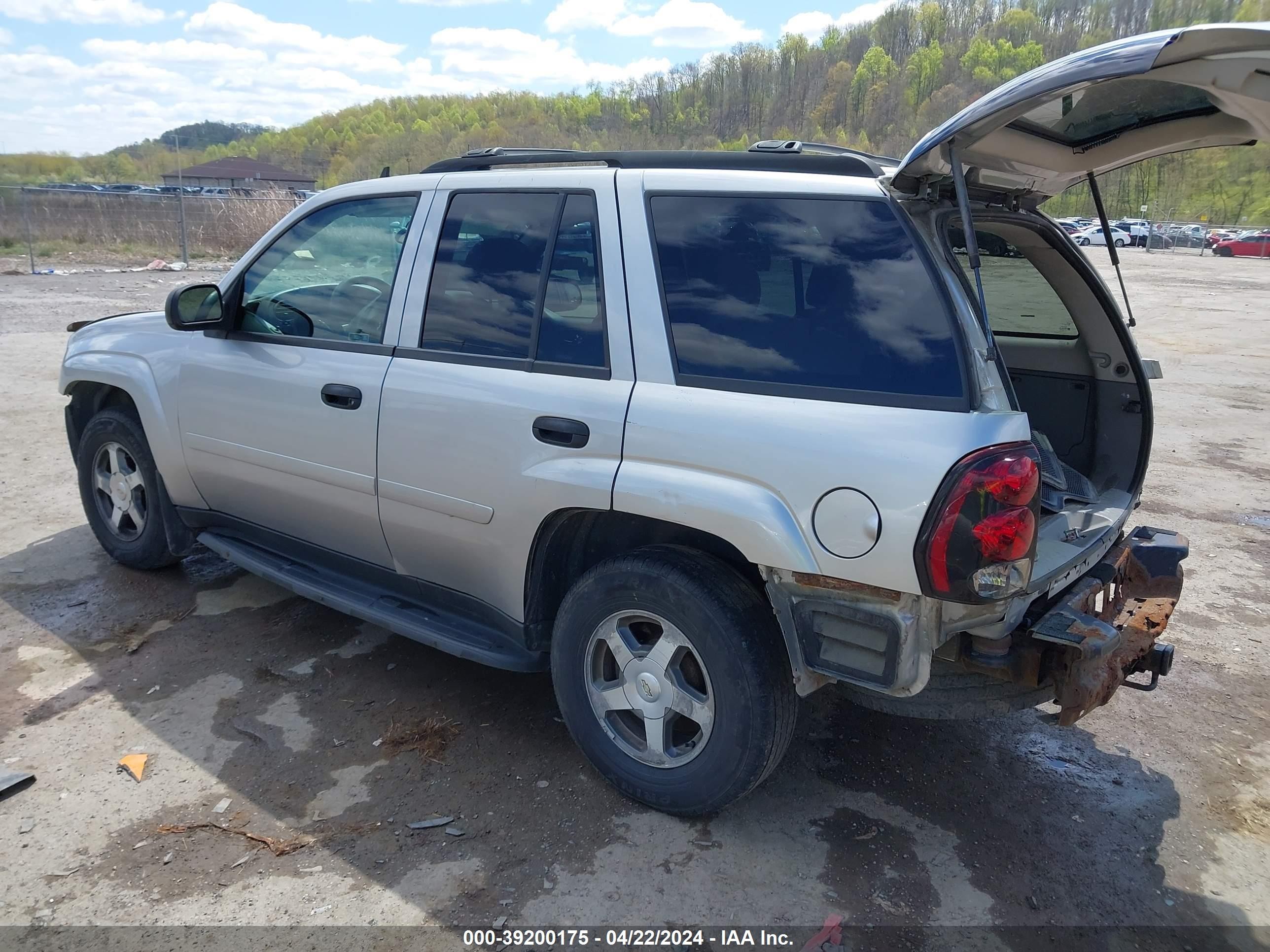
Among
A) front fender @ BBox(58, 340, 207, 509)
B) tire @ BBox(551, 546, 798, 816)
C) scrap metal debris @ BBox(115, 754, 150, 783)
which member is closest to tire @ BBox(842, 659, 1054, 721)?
tire @ BBox(551, 546, 798, 816)

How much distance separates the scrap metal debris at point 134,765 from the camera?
3.19 m

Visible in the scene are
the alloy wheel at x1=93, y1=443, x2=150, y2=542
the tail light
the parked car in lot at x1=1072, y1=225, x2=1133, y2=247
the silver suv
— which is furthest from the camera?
the parked car in lot at x1=1072, y1=225, x2=1133, y2=247

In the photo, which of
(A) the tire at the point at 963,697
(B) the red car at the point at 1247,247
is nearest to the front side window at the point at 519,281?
(A) the tire at the point at 963,697

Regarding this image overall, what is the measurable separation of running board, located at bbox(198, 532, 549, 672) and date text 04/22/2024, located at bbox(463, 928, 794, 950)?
0.88 meters

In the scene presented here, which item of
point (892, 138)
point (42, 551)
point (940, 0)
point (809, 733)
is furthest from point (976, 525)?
point (940, 0)

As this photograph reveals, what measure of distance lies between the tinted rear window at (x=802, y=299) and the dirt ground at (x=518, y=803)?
4.78ft

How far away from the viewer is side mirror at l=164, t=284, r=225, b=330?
12.8ft

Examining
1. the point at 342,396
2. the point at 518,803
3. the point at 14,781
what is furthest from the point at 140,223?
the point at 518,803

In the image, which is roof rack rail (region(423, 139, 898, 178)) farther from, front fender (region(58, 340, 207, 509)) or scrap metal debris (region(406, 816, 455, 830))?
scrap metal debris (region(406, 816, 455, 830))

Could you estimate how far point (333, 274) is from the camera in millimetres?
4043

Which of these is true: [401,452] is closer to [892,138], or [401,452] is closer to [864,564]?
[864,564]

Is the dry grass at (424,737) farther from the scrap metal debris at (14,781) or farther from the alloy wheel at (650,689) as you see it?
the scrap metal debris at (14,781)

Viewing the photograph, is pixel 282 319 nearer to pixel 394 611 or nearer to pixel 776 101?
pixel 394 611

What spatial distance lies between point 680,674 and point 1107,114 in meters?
2.17
